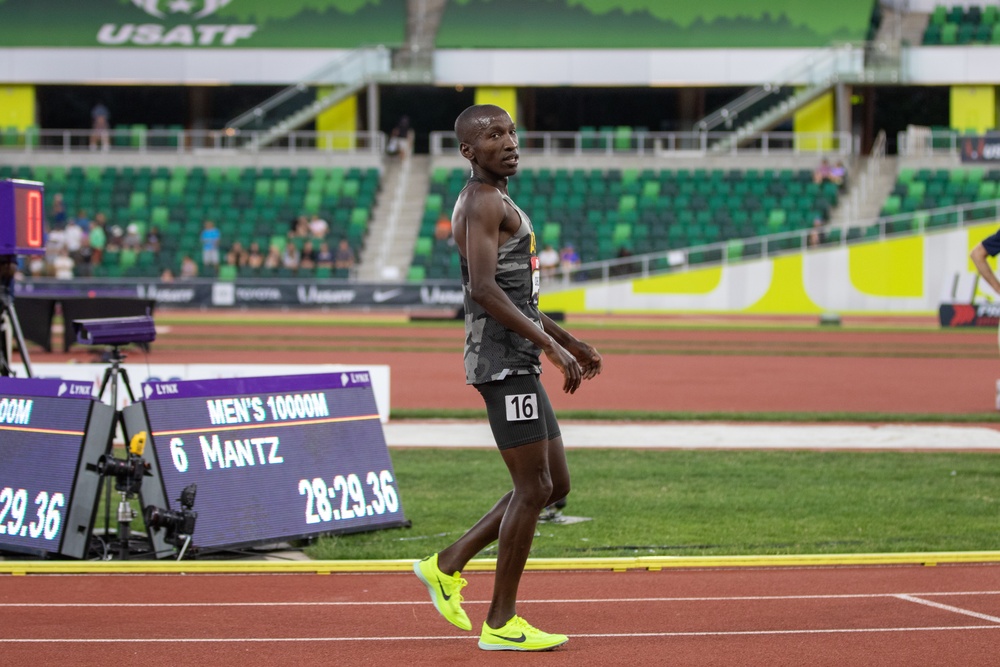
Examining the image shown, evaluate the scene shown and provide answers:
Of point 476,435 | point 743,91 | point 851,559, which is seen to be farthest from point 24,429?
point 743,91

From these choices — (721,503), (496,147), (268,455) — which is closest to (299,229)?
(721,503)

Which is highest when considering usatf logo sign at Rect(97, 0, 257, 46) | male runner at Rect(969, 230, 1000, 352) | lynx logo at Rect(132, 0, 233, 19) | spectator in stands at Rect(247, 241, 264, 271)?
lynx logo at Rect(132, 0, 233, 19)

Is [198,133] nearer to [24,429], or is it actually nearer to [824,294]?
[824,294]

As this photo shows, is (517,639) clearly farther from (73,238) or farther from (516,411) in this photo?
(73,238)

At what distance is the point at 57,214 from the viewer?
41.4 metres

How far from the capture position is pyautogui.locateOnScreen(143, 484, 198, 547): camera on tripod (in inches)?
303

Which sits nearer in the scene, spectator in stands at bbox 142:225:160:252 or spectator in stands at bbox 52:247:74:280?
spectator in stands at bbox 52:247:74:280

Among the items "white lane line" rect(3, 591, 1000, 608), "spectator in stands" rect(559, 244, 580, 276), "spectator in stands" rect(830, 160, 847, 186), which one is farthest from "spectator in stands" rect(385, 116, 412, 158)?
"white lane line" rect(3, 591, 1000, 608)

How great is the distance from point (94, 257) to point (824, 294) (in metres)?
20.8

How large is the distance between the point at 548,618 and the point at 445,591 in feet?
2.22

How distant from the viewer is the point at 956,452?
503 inches

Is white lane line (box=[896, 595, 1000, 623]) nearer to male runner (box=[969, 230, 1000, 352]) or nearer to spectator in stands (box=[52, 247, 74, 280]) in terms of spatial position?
male runner (box=[969, 230, 1000, 352])

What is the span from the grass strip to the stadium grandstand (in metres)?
24.6

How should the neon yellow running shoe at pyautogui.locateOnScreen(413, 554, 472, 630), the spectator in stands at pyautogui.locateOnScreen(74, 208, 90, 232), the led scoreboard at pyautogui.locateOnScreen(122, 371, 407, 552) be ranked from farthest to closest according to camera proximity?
the spectator in stands at pyautogui.locateOnScreen(74, 208, 90, 232), the led scoreboard at pyautogui.locateOnScreen(122, 371, 407, 552), the neon yellow running shoe at pyautogui.locateOnScreen(413, 554, 472, 630)
